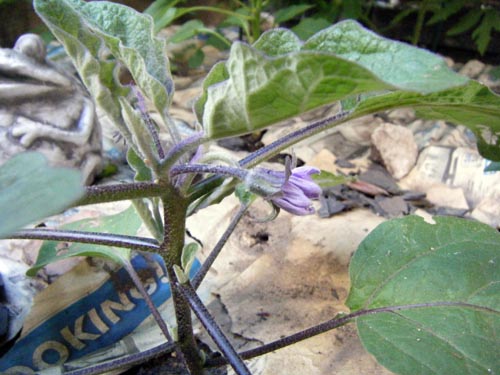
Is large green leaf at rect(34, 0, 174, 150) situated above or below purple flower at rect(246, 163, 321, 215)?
above

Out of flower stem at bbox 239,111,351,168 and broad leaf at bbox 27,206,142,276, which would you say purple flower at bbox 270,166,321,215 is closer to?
flower stem at bbox 239,111,351,168

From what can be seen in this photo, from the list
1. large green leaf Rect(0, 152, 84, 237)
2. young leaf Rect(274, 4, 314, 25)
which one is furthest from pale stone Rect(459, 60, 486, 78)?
large green leaf Rect(0, 152, 84, 237)

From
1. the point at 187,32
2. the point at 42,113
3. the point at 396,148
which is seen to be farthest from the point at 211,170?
the point at 187,32

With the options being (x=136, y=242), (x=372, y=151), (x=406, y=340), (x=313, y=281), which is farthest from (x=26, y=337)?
(x=372, y=151)

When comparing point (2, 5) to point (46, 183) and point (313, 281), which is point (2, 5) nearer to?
point (313, 281)

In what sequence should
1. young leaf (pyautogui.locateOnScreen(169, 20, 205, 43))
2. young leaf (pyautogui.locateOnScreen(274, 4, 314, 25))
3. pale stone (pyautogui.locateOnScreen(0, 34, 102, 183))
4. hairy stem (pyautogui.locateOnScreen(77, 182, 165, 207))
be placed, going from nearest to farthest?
hairy stem (pyautogui.locateOnScreen(77, 182, 165, 207)) < pale stone (pyautogui.locateOnScreen(0, 34, 102, 183)) < young leaf (pyautogui.locateOnScreen(169, 20, 205, 43)) < young leaf (pyautogui.locateOnScreen(274, 4, 314, 25))

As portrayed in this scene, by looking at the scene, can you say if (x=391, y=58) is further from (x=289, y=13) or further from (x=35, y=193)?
(x=289, y=13)

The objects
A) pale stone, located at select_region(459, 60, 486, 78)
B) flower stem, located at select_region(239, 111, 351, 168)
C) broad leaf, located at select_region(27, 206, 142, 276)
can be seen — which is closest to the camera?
flower stem, located at select_region(239, 111, 351, 168)

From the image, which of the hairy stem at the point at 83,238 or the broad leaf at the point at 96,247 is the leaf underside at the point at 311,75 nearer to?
the hairy stem at the point at 83,238
